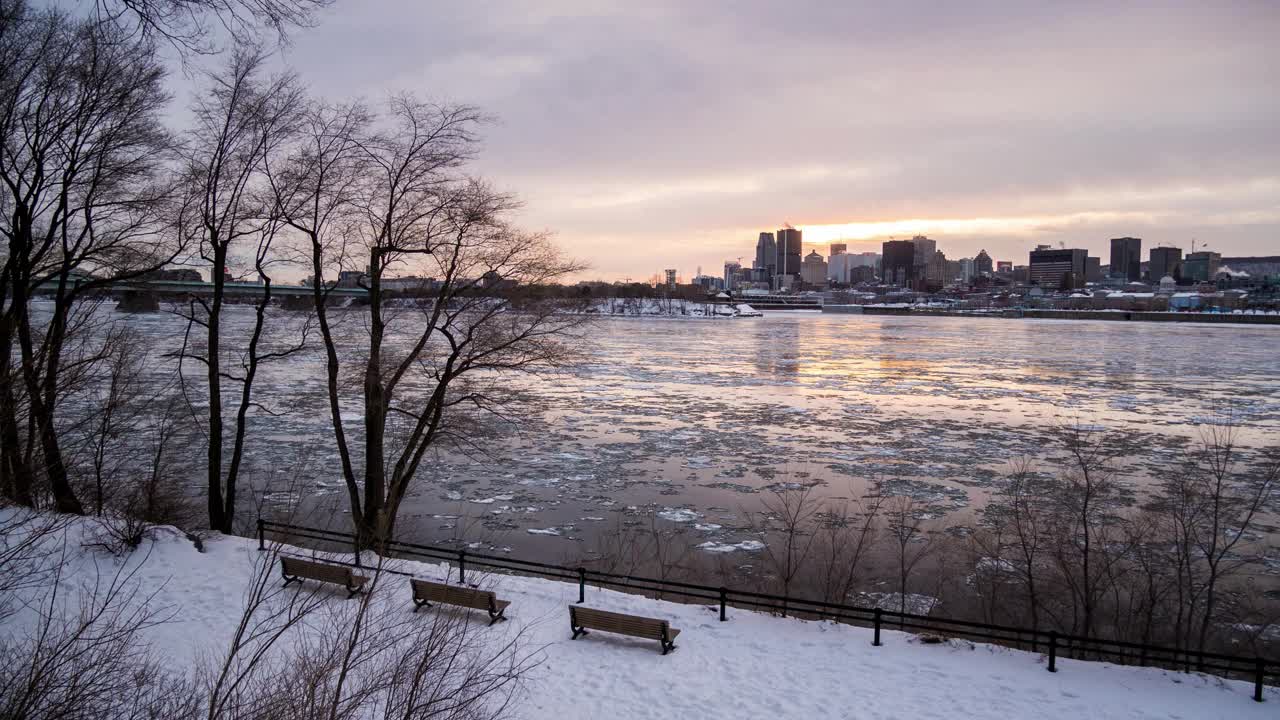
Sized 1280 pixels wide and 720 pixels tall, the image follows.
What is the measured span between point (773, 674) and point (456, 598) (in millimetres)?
4801

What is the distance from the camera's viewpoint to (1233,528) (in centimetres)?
1750

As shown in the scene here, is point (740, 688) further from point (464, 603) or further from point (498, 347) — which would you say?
point (498, 347)

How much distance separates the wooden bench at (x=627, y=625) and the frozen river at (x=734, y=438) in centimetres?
544

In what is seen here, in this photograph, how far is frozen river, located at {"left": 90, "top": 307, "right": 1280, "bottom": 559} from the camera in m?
19.6

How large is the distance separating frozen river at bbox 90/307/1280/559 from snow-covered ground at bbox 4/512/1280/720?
4.89 m

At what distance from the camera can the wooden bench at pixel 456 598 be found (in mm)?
11539

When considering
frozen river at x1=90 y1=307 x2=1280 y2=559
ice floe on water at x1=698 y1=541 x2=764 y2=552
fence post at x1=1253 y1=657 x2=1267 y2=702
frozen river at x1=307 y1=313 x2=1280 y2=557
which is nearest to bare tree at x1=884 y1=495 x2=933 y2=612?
frozen river at x1=307 y1=313 x2=1280 y2=557

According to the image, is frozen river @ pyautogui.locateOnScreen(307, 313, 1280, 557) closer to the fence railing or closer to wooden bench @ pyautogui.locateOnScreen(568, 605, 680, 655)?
the fence railing

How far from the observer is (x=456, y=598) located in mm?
11664

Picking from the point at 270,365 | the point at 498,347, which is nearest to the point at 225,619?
the point at 498,347

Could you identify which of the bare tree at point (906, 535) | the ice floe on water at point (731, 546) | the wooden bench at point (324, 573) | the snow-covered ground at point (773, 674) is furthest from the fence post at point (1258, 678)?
the wooden bench at point (324, 573)

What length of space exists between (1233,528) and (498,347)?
17.1 meters

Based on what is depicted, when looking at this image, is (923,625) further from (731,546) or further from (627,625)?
(627,625)

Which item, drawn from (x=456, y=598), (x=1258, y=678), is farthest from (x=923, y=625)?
(x=456, y=598)
